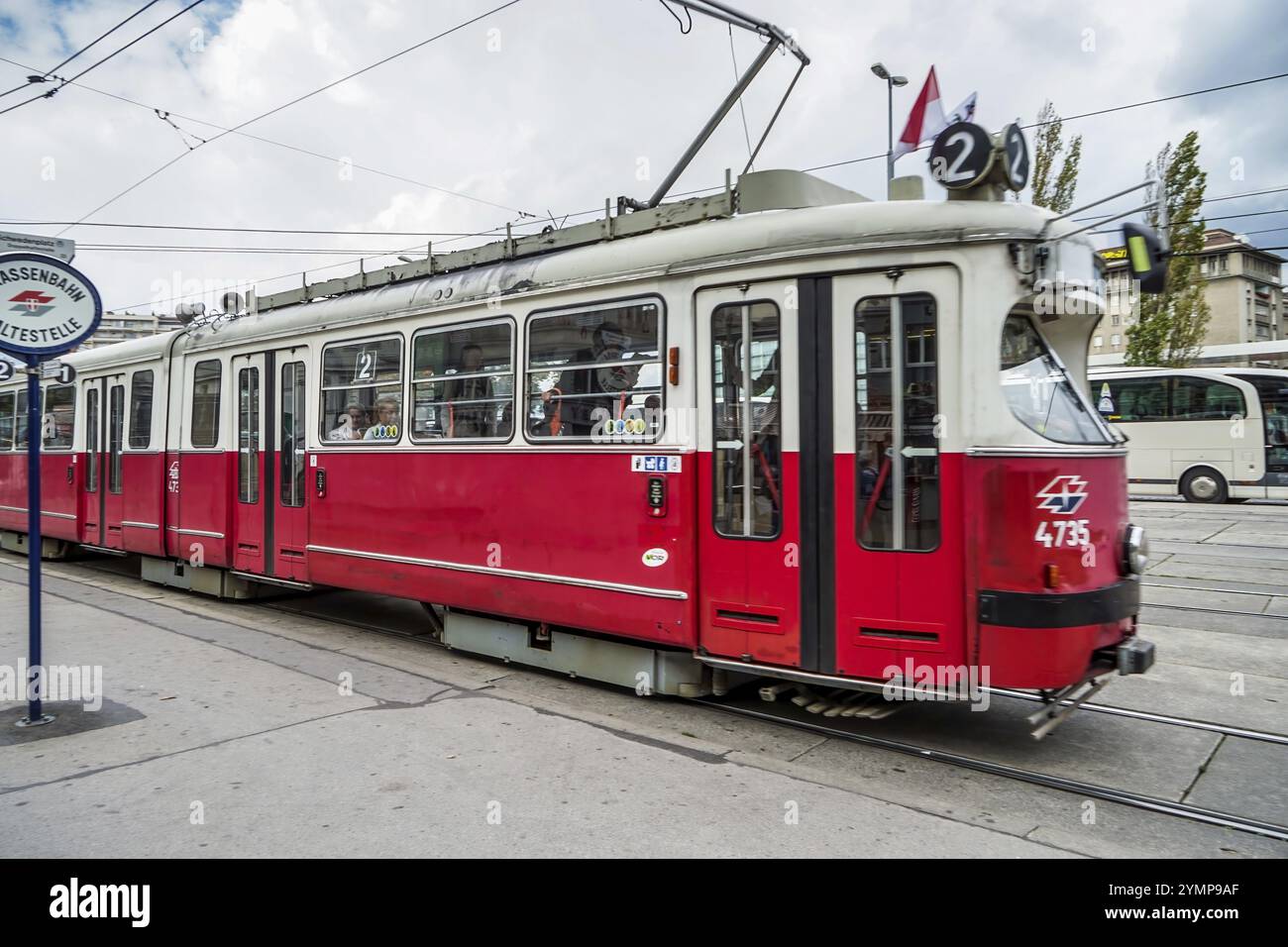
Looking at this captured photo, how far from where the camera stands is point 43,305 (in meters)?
5.71

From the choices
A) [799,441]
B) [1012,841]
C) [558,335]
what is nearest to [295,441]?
[558,335]

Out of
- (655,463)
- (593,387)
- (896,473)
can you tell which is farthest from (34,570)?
(896,473)

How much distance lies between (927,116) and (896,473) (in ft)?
8.17

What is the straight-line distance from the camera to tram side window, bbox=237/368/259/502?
9.73 m

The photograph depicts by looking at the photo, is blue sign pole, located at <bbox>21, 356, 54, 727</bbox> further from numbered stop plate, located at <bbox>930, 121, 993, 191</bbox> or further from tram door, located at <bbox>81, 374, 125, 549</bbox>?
tram door, located at <bbox>81, 374, 125, 549</bbox>

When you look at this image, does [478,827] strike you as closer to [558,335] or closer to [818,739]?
[818,739]

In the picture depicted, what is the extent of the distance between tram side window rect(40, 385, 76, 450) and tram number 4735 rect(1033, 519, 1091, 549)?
13223 mm

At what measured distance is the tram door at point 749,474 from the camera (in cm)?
543

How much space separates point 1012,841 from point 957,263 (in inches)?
117

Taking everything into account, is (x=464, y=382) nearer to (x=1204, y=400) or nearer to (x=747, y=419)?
(x=747, y=419)

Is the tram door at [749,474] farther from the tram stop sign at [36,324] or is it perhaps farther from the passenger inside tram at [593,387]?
the tram stop sign at [36,324]

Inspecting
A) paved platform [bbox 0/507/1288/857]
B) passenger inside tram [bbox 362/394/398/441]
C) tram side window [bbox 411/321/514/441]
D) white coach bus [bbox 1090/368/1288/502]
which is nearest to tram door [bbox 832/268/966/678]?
paved platform [bbox 0/507/1288/857]

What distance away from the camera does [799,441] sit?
5.38 metres
